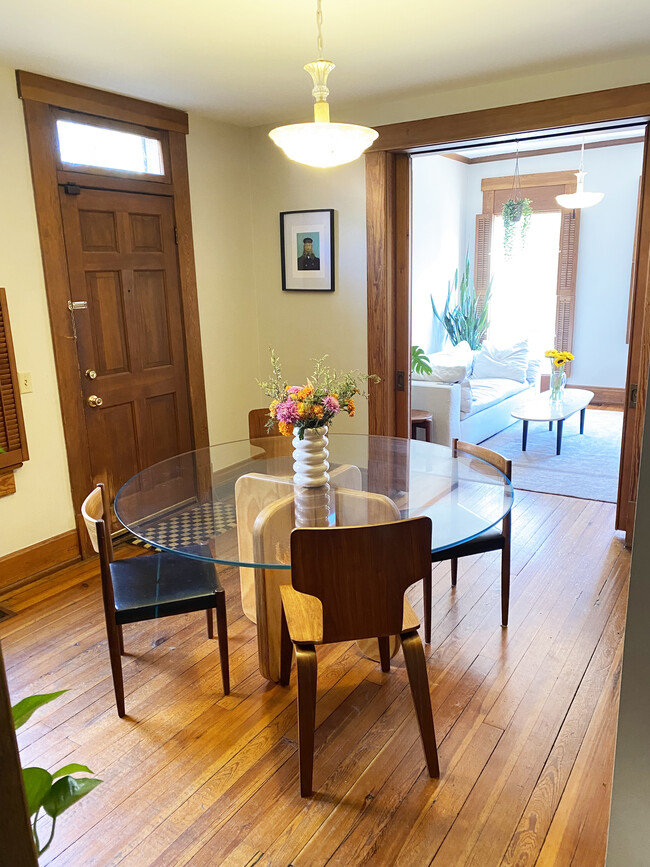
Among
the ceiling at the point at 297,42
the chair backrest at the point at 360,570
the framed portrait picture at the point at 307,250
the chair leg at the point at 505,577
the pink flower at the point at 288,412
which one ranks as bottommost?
the chair leg at the point at 505,577

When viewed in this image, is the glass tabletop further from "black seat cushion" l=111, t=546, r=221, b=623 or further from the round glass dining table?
"black seat cushion" l=111, t=546, r=221, b=623

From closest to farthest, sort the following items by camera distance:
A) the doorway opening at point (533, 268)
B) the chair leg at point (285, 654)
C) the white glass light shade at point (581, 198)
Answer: the chair leg at point (285, 654)
the white glass light shade at point (581, 198)
the doorway opening at point (533, 268)

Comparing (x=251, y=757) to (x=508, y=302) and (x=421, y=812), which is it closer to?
(x=421, y=812)

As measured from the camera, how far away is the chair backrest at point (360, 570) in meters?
1.77

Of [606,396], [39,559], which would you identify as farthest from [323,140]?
[606,396]

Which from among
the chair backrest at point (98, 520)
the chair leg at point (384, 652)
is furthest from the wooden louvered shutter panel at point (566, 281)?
the chair backrest at point (98, 520)

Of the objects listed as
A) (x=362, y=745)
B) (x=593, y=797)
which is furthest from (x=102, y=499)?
(x=593, y=797)

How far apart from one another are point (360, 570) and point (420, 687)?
44 cm

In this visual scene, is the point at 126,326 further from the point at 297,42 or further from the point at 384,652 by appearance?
the point at 384,652

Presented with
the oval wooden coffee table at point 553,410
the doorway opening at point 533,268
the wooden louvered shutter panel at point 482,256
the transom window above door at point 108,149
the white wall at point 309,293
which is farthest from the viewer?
the wooden louvered shutter panel at point 482,256

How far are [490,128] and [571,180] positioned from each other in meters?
4.17

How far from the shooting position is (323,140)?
7.15 ft

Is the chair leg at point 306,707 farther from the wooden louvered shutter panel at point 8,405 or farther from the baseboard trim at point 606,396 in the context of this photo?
the baseboard trim at point 606,396

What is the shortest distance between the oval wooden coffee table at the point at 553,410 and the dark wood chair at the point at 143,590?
363 cm
